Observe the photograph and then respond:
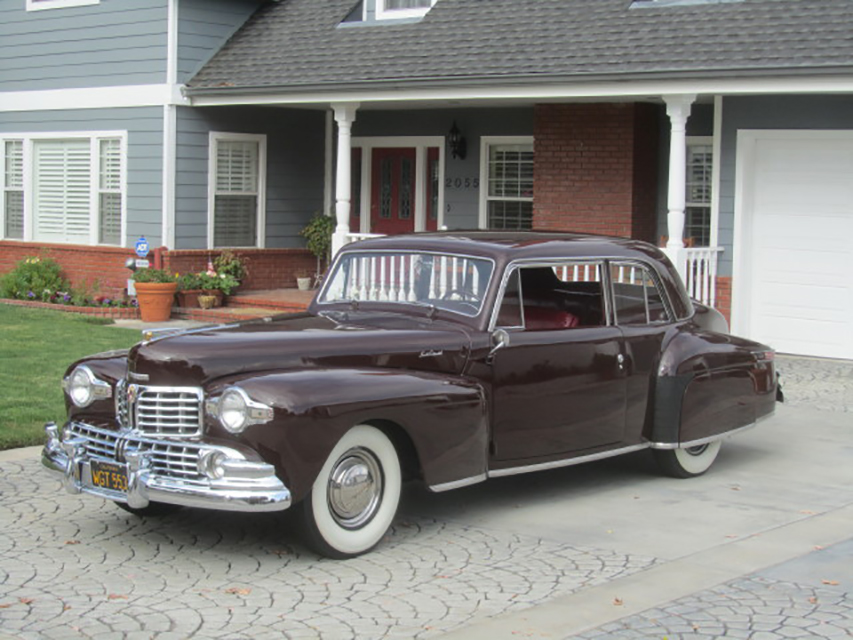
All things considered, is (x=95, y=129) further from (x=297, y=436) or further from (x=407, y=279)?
(x=297, y=436)

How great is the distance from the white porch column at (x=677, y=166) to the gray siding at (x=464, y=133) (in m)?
4.22

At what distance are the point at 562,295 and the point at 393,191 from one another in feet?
38.3

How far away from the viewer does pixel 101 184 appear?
19.1 m

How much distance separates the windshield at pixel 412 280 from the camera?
7531 millimetres

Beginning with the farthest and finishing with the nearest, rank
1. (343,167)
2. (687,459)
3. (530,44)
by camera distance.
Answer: (343,167)
(530,44)
(687,459)

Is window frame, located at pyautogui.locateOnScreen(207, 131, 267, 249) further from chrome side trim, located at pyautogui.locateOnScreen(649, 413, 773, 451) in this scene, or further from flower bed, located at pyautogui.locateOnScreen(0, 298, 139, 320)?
chrome side trim, located at pyautogui.locateOnScreen(649, 413, 773, 451)

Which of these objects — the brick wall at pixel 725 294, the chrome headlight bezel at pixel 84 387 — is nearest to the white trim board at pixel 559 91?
the brick wall at pixel 725 294

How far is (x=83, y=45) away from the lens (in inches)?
754

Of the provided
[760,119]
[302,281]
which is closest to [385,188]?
[302,281]

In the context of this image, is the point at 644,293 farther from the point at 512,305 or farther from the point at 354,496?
the point at 354,496

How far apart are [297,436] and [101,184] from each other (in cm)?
1382

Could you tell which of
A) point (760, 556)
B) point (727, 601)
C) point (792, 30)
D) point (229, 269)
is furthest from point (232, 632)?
point (229, 269)

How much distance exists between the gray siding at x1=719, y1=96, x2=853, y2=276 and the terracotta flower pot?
728 cm

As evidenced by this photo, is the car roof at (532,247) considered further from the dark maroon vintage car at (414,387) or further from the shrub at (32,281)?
the shrub at (32,281)
